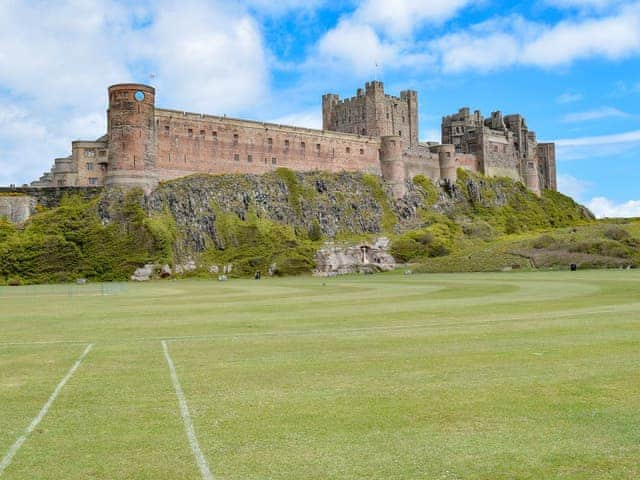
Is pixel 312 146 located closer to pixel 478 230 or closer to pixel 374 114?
pixel 374 114

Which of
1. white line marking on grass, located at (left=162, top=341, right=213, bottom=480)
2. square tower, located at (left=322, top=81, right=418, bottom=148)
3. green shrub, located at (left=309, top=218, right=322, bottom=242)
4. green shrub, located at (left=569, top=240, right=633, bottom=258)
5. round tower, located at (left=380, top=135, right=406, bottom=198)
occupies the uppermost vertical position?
square tower, located at (left=322, top=81, right=418, bottom=148)

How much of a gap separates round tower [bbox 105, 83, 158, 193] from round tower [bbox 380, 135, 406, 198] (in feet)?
121

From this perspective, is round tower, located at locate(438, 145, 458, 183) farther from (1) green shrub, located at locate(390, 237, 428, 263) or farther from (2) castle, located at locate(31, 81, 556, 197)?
(1) green shrub, located at locate(390, 237, 428, 263)

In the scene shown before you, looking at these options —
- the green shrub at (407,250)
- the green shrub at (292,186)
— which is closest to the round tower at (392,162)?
the green shrub at (292,186)

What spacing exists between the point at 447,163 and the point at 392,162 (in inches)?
440

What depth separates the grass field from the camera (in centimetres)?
888

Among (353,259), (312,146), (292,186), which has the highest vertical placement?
(312,146)

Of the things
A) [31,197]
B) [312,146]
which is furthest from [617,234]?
[31,197]

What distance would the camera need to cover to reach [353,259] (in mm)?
86312

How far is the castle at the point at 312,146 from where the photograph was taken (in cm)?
8294

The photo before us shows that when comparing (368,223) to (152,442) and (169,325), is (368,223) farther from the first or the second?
(152,442)

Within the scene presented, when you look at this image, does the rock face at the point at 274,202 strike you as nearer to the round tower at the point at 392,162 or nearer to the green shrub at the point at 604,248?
the round tower at the point at 392,162

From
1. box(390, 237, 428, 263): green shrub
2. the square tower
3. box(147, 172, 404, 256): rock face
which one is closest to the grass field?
box(147, 172, 404, 256): rock face

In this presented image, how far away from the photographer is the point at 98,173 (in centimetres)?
8444
